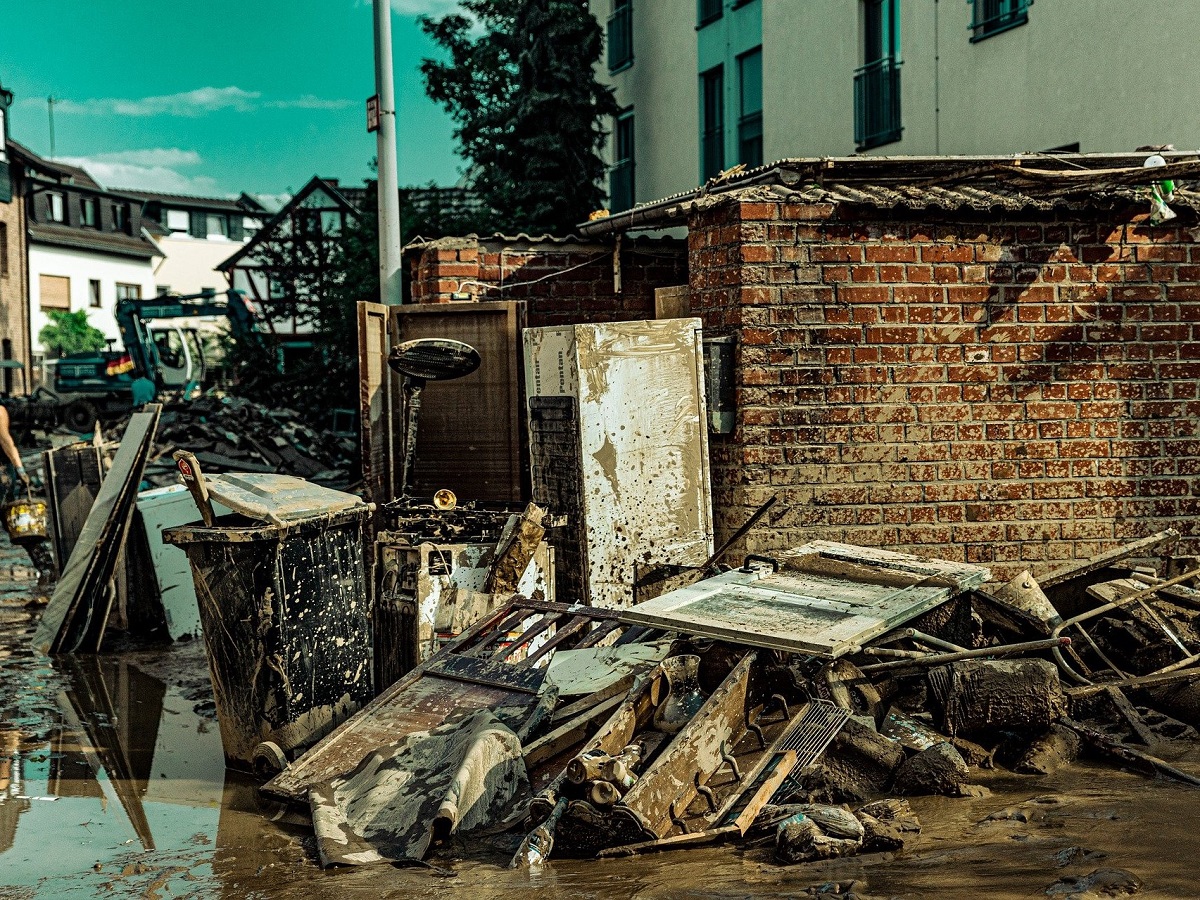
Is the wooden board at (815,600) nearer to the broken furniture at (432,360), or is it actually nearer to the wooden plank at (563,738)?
the wooden plank at (563,738)

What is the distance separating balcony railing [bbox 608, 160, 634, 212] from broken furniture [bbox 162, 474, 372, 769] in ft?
72.6

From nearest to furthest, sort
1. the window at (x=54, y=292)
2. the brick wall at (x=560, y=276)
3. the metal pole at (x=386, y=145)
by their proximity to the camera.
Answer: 1. the brick wall at (x=560, y=276)
2. the metal pole at (x=386, y=145)
3. the window at (x=54, y=292)

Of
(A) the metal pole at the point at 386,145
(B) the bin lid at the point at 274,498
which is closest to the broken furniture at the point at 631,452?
(B) the bin lid at the point at 274,498

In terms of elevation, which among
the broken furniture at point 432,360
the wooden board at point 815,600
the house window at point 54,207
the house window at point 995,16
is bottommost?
the wooden board at point 815,600

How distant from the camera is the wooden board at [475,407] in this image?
8.62 meters

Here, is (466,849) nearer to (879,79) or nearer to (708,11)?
(879,79)

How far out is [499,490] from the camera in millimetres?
8680

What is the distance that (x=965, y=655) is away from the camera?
4.82 metres

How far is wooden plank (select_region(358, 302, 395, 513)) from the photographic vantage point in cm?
840

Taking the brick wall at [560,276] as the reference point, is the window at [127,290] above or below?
above

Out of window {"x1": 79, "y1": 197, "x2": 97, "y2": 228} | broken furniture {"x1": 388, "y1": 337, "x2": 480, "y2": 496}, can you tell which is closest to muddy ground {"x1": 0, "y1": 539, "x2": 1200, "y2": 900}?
broken furniture {"x1": 388, "y1": 337, "x2": 480, "y2": 496}

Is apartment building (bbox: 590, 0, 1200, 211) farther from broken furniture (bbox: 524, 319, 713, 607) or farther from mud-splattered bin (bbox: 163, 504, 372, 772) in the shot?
mud-splattered bin (bbox: 163, 504, 372, 772)

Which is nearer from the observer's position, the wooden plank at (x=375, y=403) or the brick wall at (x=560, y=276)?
the wooden plank at (x=375, y=403)

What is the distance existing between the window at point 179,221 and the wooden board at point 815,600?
7328cm
